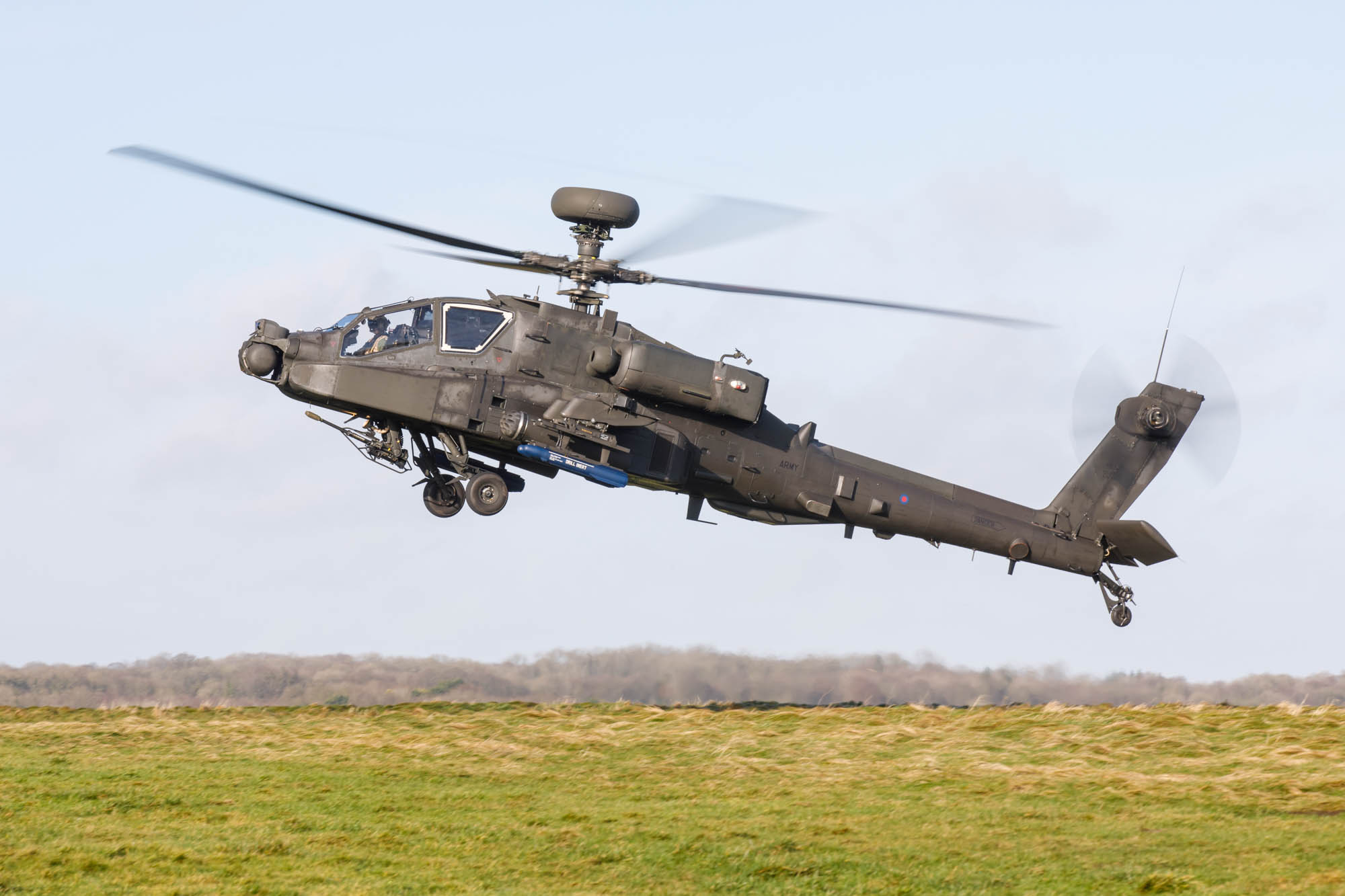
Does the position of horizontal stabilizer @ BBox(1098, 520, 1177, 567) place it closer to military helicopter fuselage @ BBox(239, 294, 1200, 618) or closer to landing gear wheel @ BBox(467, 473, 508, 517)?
military helicopter fuselage @ BBox(239, 294, 1200, 618)

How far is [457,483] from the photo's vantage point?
65.0ft

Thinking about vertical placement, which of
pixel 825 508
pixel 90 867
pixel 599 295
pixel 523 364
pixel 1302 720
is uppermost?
pixel 599 295

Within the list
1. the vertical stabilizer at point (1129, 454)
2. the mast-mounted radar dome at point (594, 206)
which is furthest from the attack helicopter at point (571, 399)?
the vertical stabilizer at point (1129, 454)

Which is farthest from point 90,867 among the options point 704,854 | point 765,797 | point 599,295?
point 599,295

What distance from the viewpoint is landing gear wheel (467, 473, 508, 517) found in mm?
19125

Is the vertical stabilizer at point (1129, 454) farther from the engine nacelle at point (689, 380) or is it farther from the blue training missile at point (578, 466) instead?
the blue training missile at point (578, 466)

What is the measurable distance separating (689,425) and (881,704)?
5.24 metres

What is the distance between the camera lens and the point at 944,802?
1389 cm

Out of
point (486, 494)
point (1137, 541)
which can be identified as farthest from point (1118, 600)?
point (486, 494)

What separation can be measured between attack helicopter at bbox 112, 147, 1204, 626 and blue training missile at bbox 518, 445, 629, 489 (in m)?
0.02

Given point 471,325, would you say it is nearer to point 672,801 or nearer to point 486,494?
point 486,494

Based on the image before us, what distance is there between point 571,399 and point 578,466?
0.97 metres

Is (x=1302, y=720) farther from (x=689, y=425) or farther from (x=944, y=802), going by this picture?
(x=689, y=425)

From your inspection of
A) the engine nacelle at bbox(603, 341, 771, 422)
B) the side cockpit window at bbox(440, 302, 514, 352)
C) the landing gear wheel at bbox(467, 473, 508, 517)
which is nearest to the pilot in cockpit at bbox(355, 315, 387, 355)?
the side cockpit window at bbox(440, 302, 514, 352)
